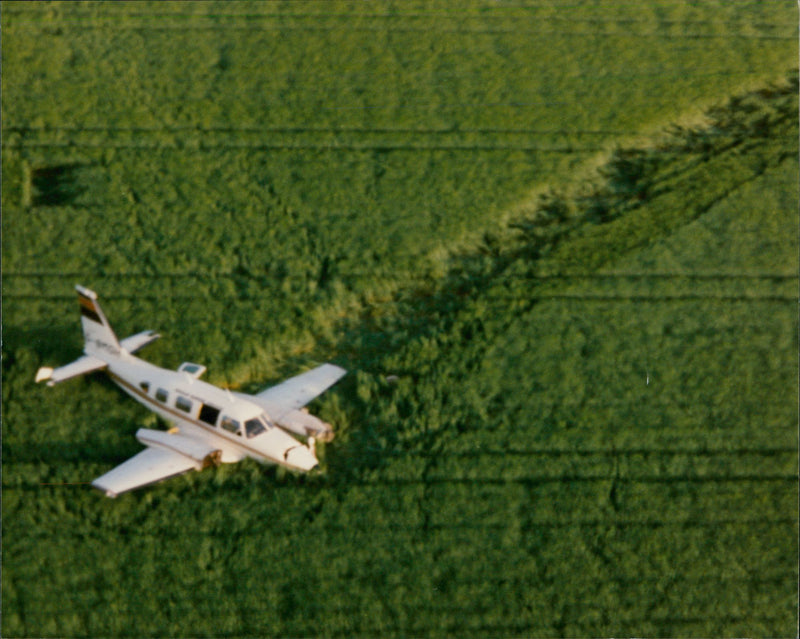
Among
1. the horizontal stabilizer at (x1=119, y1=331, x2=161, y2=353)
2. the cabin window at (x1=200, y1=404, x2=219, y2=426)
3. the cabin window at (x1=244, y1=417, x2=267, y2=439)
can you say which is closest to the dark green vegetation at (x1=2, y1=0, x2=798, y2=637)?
the horizontal stabilizer at (x1=119, y1=331, x2=161, y2=353)

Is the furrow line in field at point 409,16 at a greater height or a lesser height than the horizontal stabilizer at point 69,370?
greater

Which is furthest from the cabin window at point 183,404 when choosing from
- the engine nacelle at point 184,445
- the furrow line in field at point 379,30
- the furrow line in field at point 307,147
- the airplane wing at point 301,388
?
the furrow line in field at point 379,30

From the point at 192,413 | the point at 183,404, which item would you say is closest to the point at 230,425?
the point at 192,413

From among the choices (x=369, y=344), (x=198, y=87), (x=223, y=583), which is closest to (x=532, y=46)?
(x=198, y=87)

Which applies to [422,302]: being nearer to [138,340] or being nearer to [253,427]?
[253,427]

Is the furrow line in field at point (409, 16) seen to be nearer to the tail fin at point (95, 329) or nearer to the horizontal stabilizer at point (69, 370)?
the tail fin at point (95, 329)

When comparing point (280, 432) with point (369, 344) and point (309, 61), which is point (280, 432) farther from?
point (309, 61)
